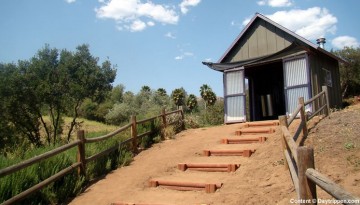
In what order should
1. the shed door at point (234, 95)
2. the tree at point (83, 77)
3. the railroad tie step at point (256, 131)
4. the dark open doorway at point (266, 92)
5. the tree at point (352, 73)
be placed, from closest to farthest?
the railroad tie step at point (256, 131) → the shed door at point (234, 95) → the dark open doorway at point (266, 92) → the tree at point (83, 77) → the tree at point (352, 73)

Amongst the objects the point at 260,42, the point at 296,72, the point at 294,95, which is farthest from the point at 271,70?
the point at 294,95

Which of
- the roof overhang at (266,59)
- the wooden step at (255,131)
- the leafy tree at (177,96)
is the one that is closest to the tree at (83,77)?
the roof overhang at (266,59)

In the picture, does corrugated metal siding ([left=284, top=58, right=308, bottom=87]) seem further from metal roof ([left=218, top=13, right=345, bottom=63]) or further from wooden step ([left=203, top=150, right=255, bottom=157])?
wooden step ([left=203, top=150, right=255, bottom=157])

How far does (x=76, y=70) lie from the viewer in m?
23.5

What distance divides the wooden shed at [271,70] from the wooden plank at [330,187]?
10.5 metres

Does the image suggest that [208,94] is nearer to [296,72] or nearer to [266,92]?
[266,92]

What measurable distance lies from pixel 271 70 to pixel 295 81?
3.59 metres

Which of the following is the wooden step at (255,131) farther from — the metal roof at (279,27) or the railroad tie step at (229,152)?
the metal roof at (279,27)

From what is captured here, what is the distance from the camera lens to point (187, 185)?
7344 millimetres

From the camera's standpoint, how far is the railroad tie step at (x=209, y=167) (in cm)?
805

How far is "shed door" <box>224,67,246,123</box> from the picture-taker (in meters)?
15.0

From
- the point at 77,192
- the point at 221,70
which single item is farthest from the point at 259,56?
the point at 77,192

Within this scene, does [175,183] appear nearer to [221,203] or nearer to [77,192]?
[221,203]

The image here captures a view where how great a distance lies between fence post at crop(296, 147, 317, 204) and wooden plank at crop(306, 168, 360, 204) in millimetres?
85
